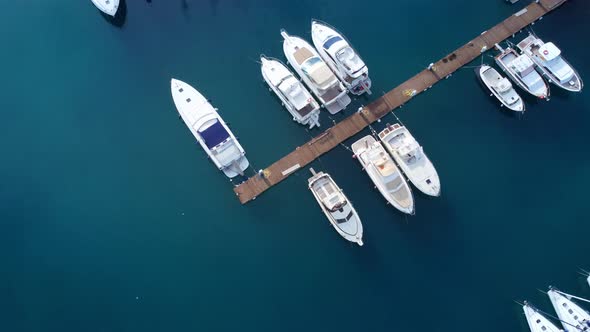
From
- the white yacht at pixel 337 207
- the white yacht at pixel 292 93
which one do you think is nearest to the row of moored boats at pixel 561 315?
the white yacht at pixel 337 207

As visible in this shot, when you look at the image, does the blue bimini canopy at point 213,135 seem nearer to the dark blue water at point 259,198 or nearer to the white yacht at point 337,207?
the dark blue water at point 259,198

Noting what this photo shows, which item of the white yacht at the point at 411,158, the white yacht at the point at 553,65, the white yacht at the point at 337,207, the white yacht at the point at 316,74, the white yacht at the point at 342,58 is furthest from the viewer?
the white yacht at the point at 553,65

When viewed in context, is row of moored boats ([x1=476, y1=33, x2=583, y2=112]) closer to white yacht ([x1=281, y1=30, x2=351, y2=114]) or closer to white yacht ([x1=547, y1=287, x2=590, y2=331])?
white yacht ([x1=281, y1=30, x2=351, y2=114])

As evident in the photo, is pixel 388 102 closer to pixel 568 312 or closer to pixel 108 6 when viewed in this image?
pixel 568 312

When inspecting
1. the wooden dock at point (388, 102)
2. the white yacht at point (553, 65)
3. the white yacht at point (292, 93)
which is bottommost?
the white yacht at point (553, 65)

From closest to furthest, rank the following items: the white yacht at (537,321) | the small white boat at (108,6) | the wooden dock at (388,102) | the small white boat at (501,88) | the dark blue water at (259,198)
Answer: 1. the white yacht at (537,321)
2. the dark blue water at (259,198)
3. the wooden dock at (388,102)
4. the small white boat at (501,88)
5. the small white boat at (108,6)

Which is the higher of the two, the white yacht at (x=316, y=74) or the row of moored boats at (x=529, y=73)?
the white yacht at (x=316, y=74)

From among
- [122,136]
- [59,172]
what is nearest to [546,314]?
[122,136]

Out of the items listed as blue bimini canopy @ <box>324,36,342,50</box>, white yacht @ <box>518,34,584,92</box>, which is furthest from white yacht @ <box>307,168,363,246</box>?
white yacht @ <box>518,34,584,92</box>
